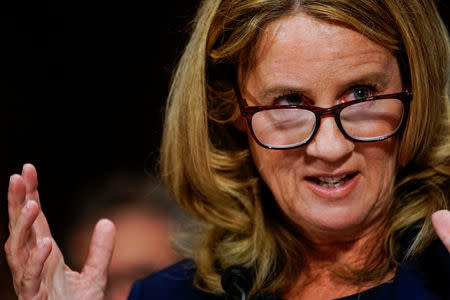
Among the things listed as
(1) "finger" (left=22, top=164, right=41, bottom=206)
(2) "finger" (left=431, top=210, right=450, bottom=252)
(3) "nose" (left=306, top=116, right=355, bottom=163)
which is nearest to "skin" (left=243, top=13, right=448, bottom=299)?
(3) "nose" (left=306, top=116, right=355, bottom=163)

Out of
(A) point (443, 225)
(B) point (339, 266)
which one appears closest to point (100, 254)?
(B) point (339, 266)

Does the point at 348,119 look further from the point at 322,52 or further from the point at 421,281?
the point at 421,281

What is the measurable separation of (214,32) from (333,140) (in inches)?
18.3

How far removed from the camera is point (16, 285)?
5.45ft

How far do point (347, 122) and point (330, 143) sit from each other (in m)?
0.07

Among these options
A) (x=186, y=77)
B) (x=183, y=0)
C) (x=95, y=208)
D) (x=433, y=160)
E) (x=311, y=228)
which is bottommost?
(x=95, y=208)

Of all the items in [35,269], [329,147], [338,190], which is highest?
[329,147]

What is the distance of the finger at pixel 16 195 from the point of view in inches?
62.9

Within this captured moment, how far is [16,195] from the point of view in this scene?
1604 millimetres

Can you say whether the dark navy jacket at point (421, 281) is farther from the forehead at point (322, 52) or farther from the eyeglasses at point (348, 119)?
the forehead at point (322, 52)

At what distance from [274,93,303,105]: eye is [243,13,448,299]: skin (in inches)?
0.7

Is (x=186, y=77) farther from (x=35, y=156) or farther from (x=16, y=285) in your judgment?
(x=35, y=156)

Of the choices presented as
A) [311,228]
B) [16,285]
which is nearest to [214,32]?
[311,228]

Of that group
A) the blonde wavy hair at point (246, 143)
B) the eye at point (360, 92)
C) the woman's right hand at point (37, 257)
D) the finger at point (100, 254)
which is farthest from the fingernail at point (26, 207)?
the eye at point (360, 92)
